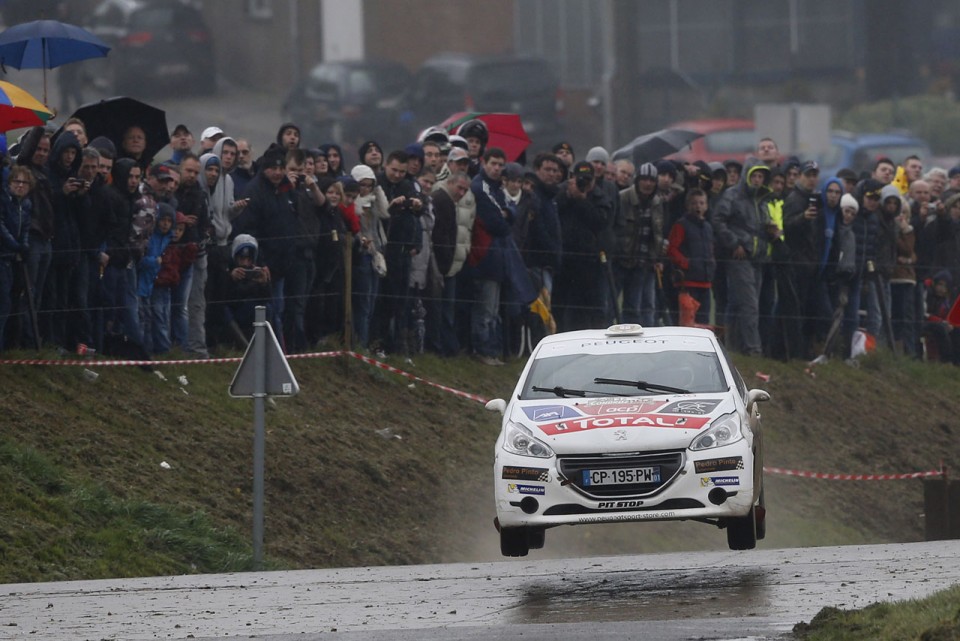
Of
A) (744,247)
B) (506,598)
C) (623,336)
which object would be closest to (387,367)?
(623,336)

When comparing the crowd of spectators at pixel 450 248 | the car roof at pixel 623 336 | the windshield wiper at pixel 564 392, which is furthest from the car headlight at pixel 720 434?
the crowd of spectators at pixel 450 248

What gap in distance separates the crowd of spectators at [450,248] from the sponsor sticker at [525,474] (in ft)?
17.1

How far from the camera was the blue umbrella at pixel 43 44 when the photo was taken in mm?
19062

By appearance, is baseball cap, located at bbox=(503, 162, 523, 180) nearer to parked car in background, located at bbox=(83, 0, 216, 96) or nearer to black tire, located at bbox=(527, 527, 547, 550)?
black tire, located at bbox=(527, 527, 547, 550)

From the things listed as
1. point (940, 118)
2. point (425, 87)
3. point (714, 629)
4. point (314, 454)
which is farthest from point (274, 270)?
point (940, 118)

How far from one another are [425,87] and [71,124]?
34.5 m

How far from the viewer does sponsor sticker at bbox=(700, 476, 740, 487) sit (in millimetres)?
13289

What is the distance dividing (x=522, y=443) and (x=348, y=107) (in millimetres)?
37188

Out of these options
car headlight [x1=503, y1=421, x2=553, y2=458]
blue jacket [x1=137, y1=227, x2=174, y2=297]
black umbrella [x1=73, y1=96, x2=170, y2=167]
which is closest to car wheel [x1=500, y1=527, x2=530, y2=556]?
car headlight [x1=503, y1=421, x2=553, y2=458]

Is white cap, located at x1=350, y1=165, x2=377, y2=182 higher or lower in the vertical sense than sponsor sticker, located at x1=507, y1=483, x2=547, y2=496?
higher

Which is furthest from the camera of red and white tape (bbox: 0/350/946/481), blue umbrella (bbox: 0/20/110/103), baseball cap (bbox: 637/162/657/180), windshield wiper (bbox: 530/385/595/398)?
baseball cap (bbox: 637/162/657/180)

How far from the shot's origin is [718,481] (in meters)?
13.3

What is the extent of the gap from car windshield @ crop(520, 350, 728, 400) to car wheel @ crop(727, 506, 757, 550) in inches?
36.6

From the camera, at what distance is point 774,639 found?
966 centimetres
